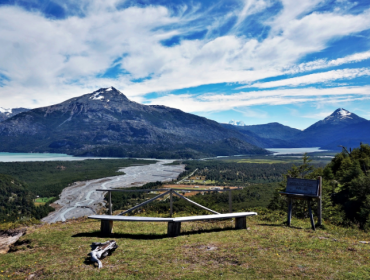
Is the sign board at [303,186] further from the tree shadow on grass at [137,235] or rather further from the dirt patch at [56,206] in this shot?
the dirt patch at [56,206]

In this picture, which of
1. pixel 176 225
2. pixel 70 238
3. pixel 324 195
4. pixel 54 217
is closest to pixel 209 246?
pixel 176 225

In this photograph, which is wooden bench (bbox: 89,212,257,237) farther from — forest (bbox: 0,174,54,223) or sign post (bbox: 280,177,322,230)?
forest (bbox: 0,174,54,223)

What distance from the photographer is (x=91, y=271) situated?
8.69m

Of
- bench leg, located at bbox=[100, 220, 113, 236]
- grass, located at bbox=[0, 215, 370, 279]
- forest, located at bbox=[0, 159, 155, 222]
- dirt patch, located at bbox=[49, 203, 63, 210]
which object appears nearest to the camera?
grass, located at bbox=[0, 215, 370, 279]

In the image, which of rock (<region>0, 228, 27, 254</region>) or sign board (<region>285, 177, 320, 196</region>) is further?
sign board (<region>285, 177, 320, 196</region>)

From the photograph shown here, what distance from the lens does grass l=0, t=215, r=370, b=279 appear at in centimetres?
834

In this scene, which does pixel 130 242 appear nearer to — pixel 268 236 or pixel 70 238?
pixel 70 238

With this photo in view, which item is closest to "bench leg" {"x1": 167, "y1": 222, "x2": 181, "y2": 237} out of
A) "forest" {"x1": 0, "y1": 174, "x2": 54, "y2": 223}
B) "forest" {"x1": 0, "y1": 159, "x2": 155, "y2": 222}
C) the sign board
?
the sign board

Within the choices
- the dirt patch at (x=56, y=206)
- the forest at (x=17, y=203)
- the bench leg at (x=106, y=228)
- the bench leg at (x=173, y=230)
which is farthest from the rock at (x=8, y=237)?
the dirt patch at (x=56, y=206)

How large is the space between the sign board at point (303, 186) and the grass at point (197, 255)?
2309 mm

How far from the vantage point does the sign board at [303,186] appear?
14484mm

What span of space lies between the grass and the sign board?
7.57 ft

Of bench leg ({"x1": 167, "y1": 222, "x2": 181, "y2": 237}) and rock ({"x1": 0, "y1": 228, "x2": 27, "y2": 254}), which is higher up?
bench leg ({"x1": 167, "y1": 222, "x2": 181, "y2": 237})

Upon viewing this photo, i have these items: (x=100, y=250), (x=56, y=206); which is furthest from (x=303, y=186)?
(x=56, y=206)
